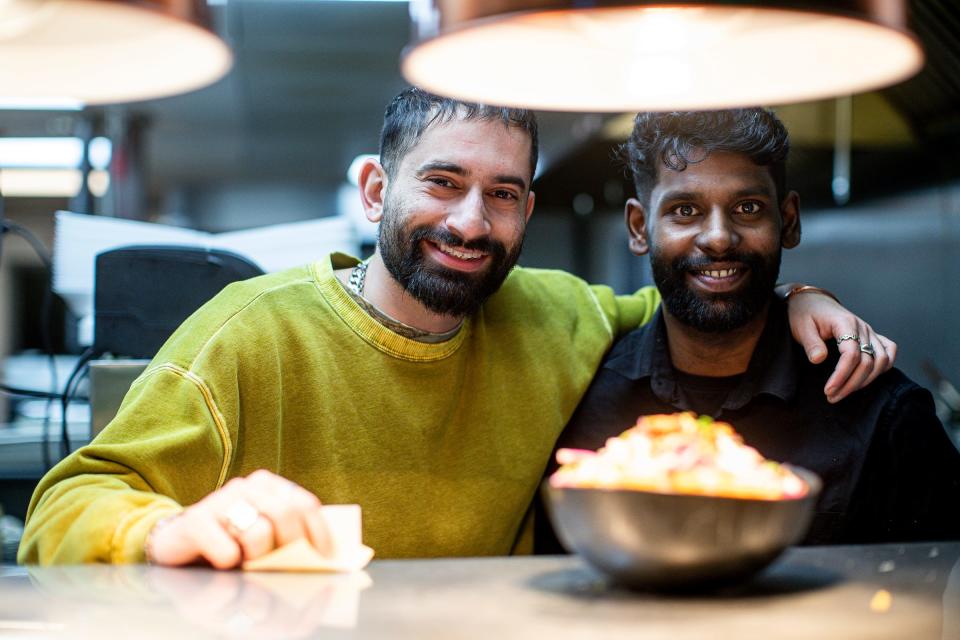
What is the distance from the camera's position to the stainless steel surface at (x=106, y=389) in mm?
1869

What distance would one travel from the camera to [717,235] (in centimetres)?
169

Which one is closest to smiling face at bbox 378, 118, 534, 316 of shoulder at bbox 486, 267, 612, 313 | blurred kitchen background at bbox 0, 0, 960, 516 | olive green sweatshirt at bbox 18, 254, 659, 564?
olive green sweatshirt at bbox 18, 254, 659, 564

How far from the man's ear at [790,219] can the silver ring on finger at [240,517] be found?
3.71 ft

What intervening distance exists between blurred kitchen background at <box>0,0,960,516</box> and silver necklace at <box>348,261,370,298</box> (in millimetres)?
371

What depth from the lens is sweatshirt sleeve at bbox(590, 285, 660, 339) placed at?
2.02m

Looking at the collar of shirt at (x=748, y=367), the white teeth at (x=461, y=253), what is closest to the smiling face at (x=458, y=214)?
the white teeth at (x=461, y=253)

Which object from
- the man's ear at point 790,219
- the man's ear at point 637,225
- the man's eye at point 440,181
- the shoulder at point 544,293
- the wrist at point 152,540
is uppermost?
the man's eye at point 440,181

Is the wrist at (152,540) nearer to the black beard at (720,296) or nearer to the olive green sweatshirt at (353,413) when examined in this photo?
the olive green sweatshirt at (353,413)

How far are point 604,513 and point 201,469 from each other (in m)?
0.77

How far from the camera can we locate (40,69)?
3.27 feet

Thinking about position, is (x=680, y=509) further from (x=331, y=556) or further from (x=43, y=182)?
(x=43, y=182)

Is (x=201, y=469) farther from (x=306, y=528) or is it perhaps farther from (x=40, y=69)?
(x=40, y=69)

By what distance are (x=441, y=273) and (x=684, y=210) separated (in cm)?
45

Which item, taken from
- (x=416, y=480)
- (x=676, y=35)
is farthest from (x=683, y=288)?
(x=676, y=35)
